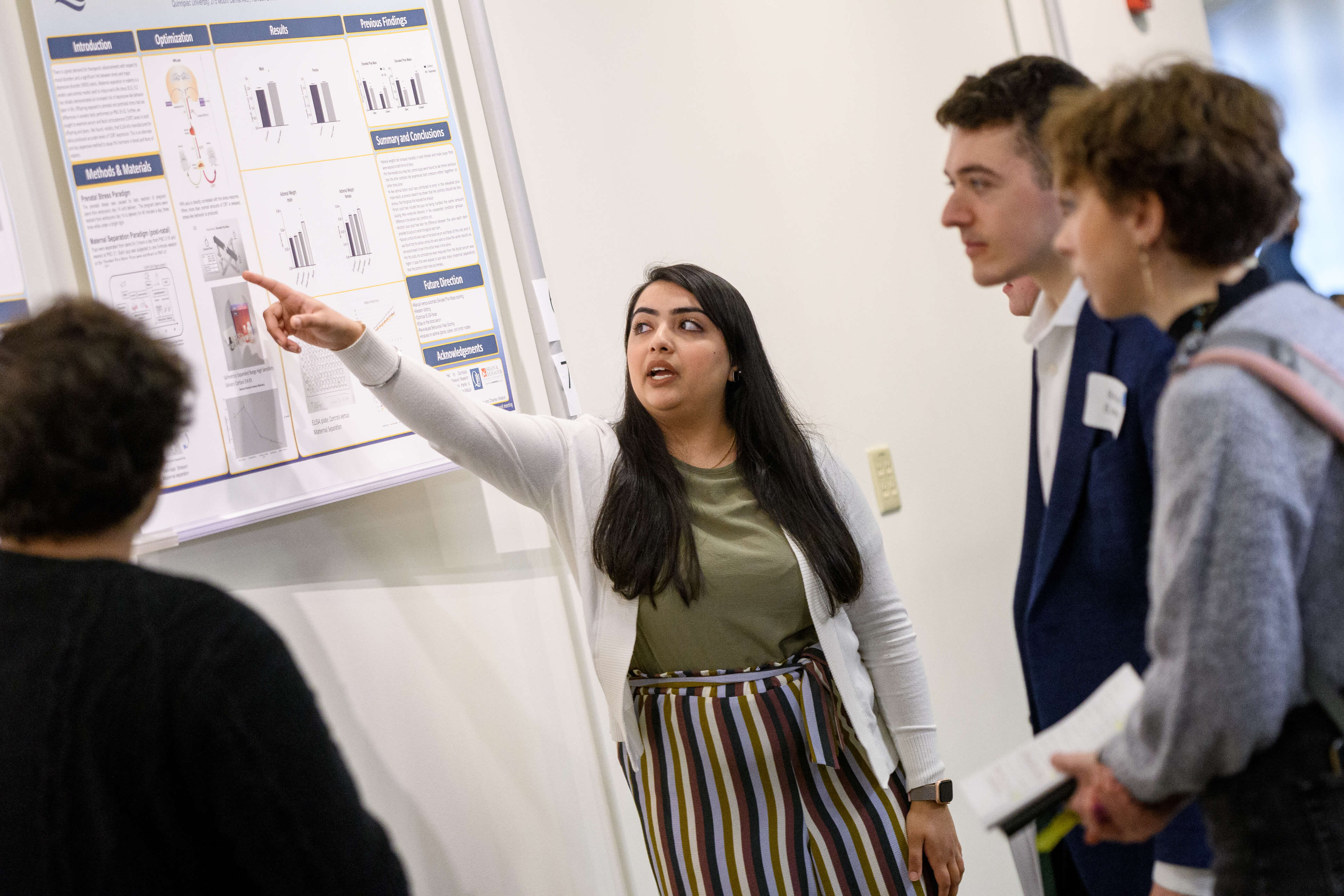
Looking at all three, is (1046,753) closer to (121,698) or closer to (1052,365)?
(1052,365)

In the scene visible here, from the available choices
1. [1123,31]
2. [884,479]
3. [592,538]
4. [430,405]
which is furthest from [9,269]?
[1123,31]

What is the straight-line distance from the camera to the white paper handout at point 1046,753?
947 millimetres

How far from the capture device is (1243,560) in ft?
2.58

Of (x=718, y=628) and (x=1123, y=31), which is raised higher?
(x=1123, y=31)

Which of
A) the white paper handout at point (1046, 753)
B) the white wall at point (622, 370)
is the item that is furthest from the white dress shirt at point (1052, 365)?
the white wall at point (622, 370)

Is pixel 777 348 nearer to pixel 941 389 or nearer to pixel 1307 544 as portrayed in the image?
pixel 941 389

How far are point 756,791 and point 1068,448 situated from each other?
0.76 metres

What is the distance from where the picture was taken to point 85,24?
5.16 ft

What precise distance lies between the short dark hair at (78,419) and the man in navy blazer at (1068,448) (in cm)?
107

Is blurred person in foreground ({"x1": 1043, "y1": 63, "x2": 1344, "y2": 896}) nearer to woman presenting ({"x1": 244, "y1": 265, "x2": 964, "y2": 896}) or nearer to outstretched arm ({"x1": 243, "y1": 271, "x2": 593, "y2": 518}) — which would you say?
woman presenting ({"x1": 244, "y1": 265, "x2": 964, "y2": 896})

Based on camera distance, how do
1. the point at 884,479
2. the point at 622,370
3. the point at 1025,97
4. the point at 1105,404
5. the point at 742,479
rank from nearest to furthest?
the point at 1105,404 < the point at 1025,97 < the point at 742,479 < the point at 622,370 < the point at 884,479

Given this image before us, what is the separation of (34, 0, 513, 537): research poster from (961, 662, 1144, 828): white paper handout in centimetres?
112

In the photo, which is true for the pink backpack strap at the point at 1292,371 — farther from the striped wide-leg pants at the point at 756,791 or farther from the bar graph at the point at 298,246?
the bar graph at the point at 298,246

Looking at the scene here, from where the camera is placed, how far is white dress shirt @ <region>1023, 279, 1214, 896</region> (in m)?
1.38
